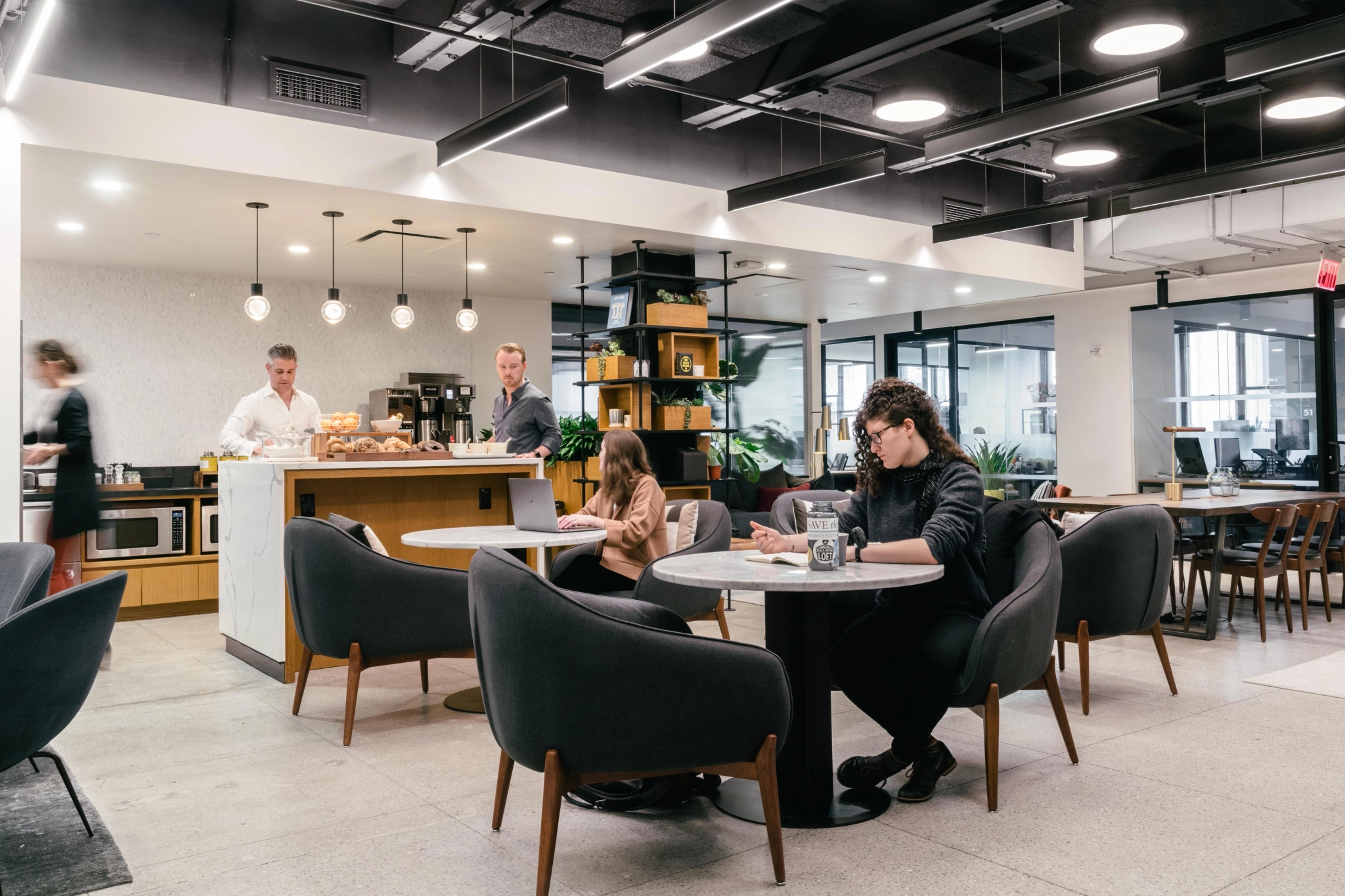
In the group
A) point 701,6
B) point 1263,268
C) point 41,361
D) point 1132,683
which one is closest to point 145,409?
point 41,361

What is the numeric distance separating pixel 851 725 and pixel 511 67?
16.3ft

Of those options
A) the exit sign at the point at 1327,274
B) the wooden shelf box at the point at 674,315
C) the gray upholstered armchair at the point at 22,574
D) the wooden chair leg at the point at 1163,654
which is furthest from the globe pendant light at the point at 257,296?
the exit sign at the point at 1327,274

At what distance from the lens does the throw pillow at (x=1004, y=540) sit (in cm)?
341

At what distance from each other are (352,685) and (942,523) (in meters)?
2.30

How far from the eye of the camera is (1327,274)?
930 centimetres

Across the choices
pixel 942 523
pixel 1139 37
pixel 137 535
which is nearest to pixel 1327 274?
pixel 1139 37

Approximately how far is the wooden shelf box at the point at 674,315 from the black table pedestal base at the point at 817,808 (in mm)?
5278

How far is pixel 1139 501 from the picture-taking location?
617cm

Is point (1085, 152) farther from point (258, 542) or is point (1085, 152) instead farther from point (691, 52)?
point (258, 542)

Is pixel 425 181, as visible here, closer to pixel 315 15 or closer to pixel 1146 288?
pixel 315 15

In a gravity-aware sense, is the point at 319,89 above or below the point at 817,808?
above

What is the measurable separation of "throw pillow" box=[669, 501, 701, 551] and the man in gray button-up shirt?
1690 millimetres

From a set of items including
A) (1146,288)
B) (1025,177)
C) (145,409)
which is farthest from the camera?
(1146,288)

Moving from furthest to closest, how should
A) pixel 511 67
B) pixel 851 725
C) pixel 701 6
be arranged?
pixel 511 67 → pixel 701 6 → pixel 851 725
